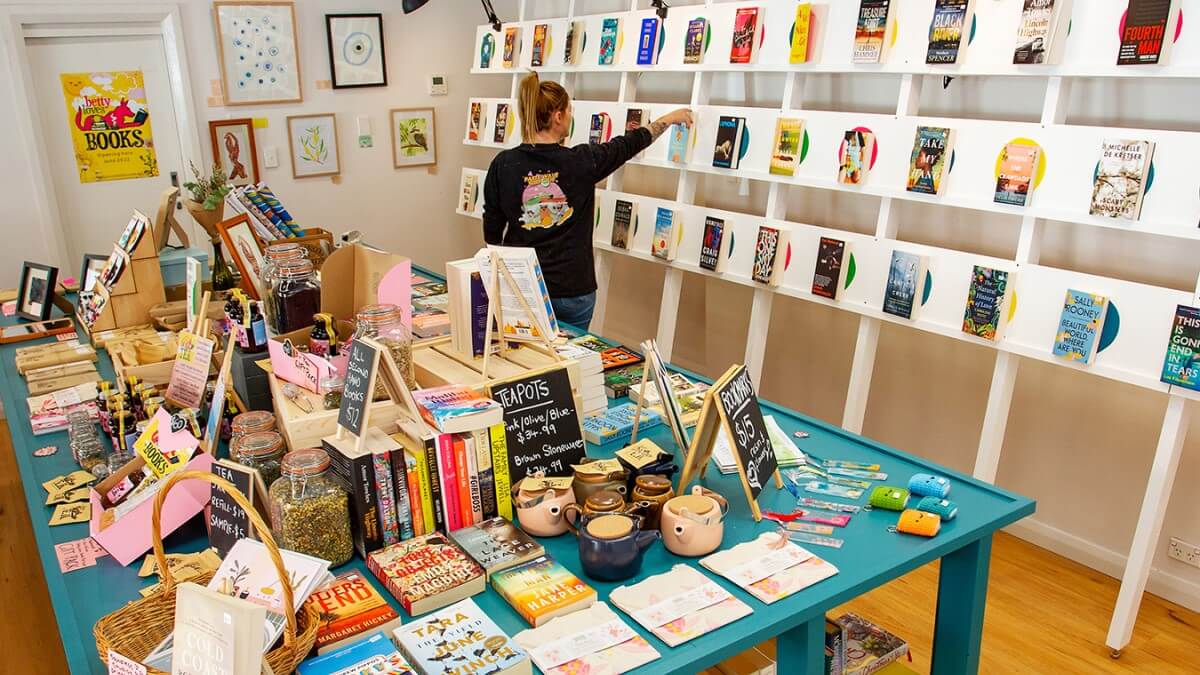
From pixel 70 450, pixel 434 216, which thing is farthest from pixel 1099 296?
pixel 434 216

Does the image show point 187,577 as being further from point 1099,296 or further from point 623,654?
point 1099,296

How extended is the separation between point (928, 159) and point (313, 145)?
13.9ft

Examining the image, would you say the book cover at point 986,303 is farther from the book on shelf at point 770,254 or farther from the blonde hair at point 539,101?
the blonde hair at point 539,101

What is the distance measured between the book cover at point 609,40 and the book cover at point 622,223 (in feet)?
2.33

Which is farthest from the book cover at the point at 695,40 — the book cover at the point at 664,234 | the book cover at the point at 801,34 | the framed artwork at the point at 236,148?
the framed artwork at the point at 236,148

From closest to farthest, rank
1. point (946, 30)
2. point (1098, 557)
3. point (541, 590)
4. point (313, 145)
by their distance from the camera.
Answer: point (541, 590) → point (946, 30) → point (1098, 557) → point (313, 145)

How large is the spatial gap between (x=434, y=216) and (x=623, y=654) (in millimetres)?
5382

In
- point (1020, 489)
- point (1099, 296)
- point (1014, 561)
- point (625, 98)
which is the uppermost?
point (625, 98)

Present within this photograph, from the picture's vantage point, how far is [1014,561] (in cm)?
327

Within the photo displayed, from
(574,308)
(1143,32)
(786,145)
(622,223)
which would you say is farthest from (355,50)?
(1143,32)

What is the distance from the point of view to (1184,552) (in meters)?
2.94

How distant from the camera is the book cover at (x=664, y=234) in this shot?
3.95 meters

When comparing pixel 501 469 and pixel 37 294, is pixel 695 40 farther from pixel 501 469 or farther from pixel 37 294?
pixel 37 294

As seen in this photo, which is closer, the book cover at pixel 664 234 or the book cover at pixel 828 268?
the book cover at pixel 828 268
